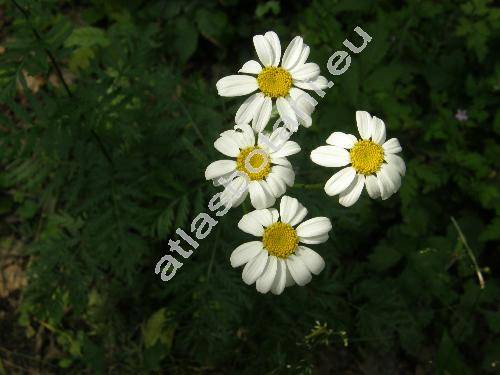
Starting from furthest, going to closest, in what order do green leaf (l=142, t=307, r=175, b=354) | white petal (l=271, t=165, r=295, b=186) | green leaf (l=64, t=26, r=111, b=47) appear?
green leaf (l=64, t=26, r=111, b=47) → green leaf (l=142, t=307, r=175, b=354) → white petal (l=271, t=165, r=295, b=186)

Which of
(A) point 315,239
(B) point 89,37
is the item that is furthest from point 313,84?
(B) point 89,37

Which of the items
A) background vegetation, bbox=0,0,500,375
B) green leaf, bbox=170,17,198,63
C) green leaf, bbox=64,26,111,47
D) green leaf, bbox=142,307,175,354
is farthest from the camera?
green leaf, bbox=170,17,198,63

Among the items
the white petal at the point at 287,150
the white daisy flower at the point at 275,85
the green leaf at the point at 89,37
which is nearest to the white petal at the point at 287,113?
the white daisy flower at the point at 275,85

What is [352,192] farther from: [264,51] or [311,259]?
[264,51]

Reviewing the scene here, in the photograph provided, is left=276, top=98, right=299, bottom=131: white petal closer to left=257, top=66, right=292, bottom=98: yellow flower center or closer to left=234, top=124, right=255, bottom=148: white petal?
left=257, top=66, right=292, bottom=98: yellow flower center

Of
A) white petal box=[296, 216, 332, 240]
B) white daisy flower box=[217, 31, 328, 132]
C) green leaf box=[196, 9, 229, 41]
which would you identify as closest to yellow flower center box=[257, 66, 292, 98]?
white daisy flower box=[217, 31, 328, 132]

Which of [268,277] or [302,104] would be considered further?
[302,104]
